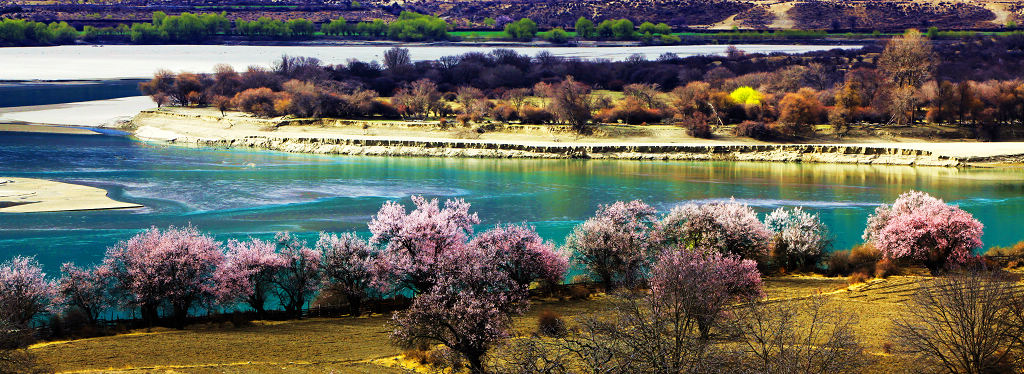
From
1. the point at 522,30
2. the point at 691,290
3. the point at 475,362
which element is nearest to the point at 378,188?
the point at 475,362

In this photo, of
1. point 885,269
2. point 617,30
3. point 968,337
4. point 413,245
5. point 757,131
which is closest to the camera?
point 968,337

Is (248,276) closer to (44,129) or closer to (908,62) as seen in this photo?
(44,129)

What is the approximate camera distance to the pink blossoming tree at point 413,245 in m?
28.0

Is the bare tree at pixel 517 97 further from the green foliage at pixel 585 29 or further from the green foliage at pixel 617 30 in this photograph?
the green foliage at pixel 585 29

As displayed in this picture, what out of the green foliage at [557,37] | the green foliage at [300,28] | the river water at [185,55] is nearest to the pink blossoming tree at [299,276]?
the river water at [185,55]

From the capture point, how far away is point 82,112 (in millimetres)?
83938

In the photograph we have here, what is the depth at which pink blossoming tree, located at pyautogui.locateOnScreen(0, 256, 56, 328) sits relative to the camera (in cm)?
2425

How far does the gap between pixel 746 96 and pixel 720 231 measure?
46237 millimetres

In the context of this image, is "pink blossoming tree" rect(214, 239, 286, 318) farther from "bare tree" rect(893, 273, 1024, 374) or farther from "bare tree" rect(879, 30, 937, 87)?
"bare tree" rect(879, 30, 937, 87)

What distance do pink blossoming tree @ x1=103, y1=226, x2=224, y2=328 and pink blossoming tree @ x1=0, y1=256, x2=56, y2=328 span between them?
1.69 metres

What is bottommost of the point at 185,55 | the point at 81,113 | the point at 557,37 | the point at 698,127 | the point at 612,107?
the point at 698,127

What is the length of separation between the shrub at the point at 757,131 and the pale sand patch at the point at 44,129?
4294 centimetres

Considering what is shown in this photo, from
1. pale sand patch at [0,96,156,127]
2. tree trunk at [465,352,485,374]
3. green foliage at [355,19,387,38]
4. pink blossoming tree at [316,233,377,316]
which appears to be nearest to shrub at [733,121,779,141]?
pink blossoming tree at [316,233,377,316]

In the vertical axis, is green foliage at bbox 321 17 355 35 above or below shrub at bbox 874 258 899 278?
above
